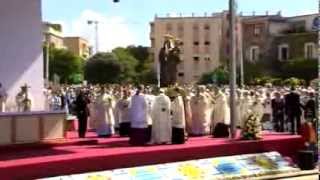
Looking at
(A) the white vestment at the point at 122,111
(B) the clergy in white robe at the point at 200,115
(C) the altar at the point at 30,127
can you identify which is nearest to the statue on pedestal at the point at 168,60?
(A) the white vestment at the point at 122,111

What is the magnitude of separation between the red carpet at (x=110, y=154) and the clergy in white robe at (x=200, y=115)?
1.14 metres

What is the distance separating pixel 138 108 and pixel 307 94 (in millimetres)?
10049

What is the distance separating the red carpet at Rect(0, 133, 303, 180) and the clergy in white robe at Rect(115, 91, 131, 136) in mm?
1581

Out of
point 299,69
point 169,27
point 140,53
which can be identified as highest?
point 169,27

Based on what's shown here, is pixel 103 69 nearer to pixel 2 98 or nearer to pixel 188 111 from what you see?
pixel 188 111

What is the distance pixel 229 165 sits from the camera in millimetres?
14781

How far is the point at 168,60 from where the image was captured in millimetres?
19703

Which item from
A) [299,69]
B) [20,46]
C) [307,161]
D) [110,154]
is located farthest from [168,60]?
[299,69]

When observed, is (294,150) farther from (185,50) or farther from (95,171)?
(185,50)

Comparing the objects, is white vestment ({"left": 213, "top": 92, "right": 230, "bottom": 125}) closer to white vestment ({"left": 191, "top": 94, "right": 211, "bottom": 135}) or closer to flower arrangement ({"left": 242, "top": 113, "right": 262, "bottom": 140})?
white vestment ({"left": 191, "top": 94, "right": 211, "bottom": 135})

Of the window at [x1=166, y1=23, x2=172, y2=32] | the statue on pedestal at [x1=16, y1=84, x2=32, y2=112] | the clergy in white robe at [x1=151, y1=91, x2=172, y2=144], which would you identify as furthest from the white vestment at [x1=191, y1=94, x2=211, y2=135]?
the window at [x1=166, y1=23, x2=172, y2=32]

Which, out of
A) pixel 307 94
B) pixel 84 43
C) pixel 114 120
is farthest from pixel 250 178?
pixel 84 43

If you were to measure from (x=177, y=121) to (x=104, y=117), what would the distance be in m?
3.15

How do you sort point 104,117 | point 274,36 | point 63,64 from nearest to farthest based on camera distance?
point 104,117 < point 63,64 < point 274,36
